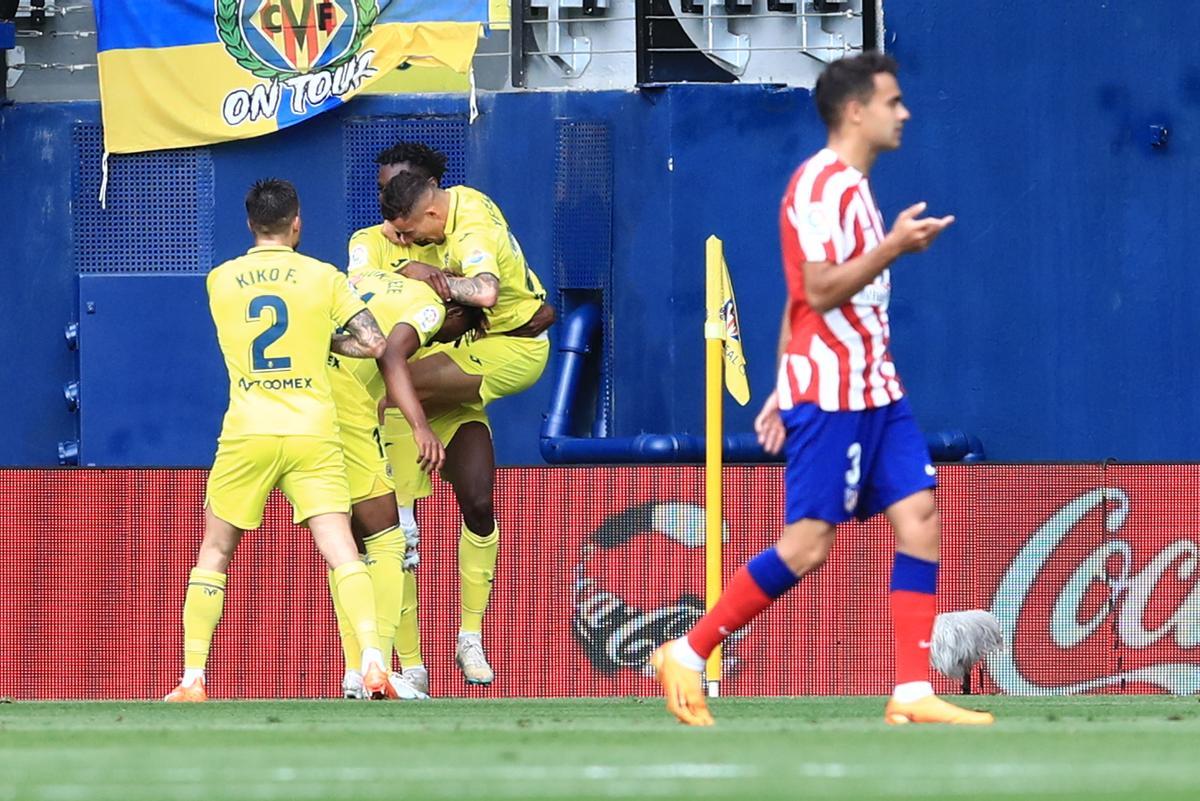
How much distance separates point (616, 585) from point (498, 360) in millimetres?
2463

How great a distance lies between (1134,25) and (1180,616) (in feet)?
18.4

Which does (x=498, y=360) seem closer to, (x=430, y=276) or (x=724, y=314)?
(x=430, y=276)

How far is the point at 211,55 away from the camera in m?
15.9

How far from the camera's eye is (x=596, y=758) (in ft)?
17.0

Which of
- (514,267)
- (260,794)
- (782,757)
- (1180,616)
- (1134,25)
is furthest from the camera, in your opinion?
(1134,25)

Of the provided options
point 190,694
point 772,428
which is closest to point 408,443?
point 190,694

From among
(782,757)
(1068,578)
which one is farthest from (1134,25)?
(782,757)

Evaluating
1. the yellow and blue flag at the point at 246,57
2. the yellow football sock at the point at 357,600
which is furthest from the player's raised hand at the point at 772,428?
the yellow and blue flag at the point at 246,57

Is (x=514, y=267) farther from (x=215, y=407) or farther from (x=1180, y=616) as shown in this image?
(x=215, y=407)

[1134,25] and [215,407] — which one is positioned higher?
[1134,25]

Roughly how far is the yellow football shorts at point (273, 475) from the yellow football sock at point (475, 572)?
4.44 feet

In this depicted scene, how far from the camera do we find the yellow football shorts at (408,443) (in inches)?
381

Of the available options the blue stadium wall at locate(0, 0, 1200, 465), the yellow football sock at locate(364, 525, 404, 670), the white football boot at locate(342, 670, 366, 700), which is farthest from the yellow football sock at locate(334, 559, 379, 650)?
the blue stadium wall at locate(0, 0, 1200, 465)

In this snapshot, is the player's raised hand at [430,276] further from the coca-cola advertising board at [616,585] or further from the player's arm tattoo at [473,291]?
the coca-cola advertising board at [616,585]
